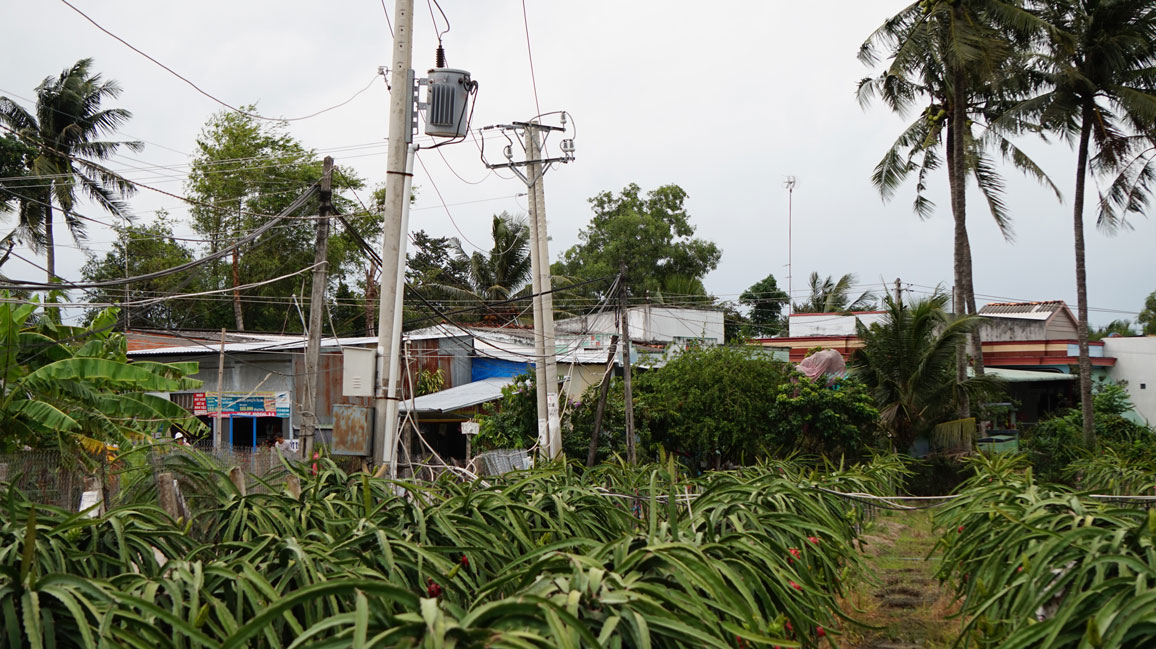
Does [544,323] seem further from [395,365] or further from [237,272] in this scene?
[237,272]

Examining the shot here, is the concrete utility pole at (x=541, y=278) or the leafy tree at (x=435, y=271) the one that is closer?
the concrete utility pole at (x=541, y=278)

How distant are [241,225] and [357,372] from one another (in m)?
28.7

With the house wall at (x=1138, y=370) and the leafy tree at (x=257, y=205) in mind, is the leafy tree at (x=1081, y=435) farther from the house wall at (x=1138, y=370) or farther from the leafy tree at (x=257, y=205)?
the leafy tree at (x=257, y=205)

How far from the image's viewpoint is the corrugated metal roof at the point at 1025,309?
33.5 metres

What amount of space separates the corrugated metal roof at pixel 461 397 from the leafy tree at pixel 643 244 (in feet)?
45.1

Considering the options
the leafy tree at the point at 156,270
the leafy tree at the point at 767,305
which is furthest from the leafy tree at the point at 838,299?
the leafy tree at the point at 156,270

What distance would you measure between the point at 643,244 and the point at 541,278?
23.8 meters

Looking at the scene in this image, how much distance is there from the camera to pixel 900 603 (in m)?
8.10

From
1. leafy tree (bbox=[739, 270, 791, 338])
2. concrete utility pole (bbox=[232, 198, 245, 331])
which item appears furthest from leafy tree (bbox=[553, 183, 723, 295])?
concrete utility pole (bbox=[232, 198, 245, 331])

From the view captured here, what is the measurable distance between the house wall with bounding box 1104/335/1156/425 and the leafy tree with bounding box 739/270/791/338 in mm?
16620

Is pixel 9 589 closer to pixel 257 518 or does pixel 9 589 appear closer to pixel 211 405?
pixel 257 518

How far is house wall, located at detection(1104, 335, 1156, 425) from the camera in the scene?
27625 mm

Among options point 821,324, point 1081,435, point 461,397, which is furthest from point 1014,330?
point 461,397

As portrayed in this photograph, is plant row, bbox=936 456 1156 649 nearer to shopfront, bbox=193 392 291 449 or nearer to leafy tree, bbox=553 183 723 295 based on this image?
shopfront, bbox=193 392 291 449
